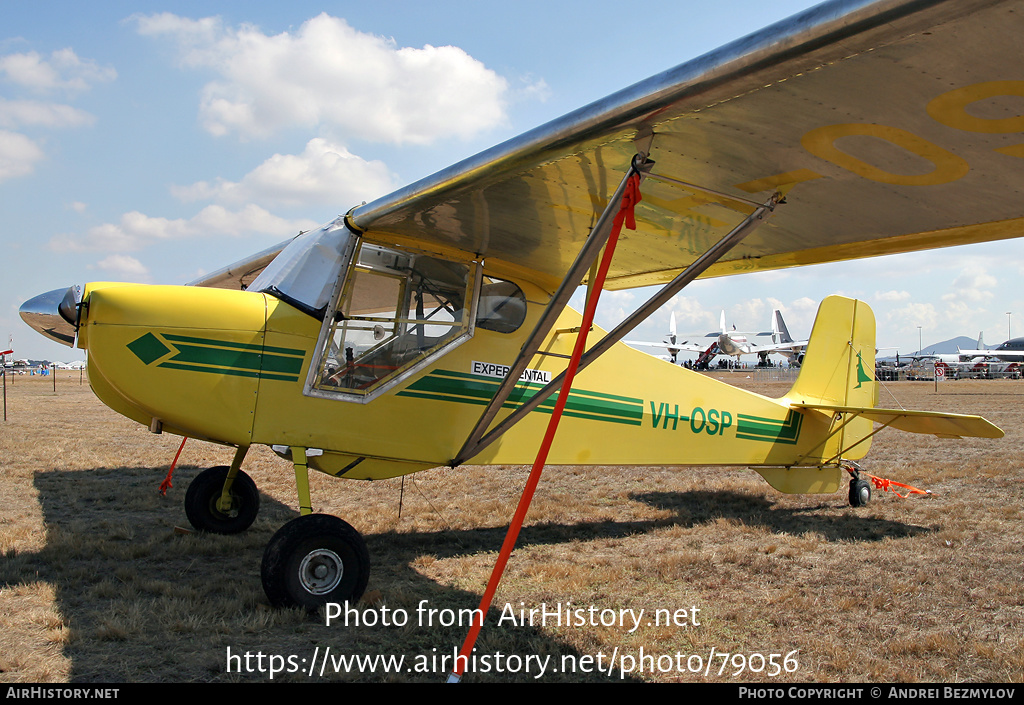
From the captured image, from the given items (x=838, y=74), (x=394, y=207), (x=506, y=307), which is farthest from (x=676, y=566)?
(x=838, y=74)

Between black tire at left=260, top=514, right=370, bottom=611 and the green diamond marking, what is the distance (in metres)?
1.38

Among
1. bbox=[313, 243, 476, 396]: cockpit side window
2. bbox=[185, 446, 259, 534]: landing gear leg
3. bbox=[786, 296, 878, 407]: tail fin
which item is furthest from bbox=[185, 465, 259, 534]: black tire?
bbox=[786, 296, 878, 407]: tail fin

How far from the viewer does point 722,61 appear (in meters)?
2.53

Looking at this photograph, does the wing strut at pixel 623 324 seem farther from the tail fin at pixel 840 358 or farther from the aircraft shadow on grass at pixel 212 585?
the tail fin at pixel 840 358

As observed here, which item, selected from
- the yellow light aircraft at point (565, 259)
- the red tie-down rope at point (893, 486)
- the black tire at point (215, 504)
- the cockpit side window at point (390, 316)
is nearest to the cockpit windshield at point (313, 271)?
the yellow light aircraft at point (565, 259)

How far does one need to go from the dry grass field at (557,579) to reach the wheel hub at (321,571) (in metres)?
0.20

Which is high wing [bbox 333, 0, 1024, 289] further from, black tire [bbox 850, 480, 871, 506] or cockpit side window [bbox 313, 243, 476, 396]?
black tire [bbox 850, 480, 871, 506]

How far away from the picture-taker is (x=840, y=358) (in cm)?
798

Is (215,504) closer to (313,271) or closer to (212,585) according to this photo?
(212,585)

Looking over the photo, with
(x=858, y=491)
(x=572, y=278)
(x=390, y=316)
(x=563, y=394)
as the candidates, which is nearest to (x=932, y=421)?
(x=858, y=491)

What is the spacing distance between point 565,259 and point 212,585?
140 inches

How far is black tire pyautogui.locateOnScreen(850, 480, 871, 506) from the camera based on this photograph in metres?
7.30

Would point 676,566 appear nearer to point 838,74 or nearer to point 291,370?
point 291,370
